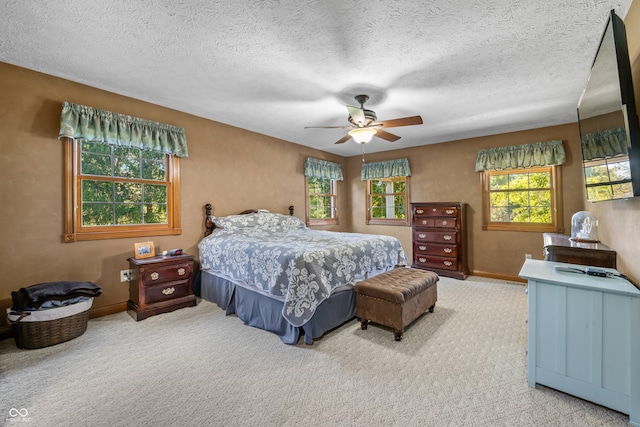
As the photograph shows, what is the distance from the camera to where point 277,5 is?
71.0 inches

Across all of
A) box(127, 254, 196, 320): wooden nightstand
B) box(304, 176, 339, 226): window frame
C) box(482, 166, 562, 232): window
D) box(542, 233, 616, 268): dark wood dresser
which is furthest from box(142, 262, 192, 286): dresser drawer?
box(482, 166, 562, 232): window

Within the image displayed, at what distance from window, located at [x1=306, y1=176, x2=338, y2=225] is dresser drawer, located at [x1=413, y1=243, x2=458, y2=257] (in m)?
2.00

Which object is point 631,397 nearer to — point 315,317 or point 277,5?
point 315,317

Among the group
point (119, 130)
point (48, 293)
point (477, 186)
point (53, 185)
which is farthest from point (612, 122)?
point (53, 185)

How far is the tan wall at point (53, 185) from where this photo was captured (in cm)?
256

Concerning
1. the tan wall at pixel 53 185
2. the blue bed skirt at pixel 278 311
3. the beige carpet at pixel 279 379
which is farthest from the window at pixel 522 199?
the tan wall at pixel 53 185

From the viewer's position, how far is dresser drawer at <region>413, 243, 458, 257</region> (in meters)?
4.68

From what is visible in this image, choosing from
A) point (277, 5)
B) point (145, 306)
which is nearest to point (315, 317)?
point (145, 306)

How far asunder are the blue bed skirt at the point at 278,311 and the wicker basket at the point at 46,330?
1342 millimetres

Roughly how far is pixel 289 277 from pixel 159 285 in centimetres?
172

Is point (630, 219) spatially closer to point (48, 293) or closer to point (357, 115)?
point (357, 115)

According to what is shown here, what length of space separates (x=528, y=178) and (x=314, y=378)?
4751 millimetres

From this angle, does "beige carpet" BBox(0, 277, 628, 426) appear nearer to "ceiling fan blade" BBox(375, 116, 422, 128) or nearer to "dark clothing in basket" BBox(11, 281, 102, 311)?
Result: "dark clothing in basket" BBox(11, 281, 102, 311)

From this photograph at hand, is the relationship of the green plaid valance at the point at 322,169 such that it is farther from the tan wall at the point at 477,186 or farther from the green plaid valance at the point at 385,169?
the tan wall at the point at 477,186
